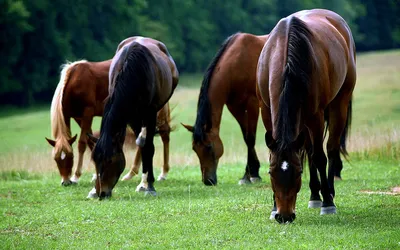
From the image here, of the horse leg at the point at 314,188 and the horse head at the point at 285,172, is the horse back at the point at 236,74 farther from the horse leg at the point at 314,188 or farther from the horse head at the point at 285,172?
the horse head at the point at 285,172

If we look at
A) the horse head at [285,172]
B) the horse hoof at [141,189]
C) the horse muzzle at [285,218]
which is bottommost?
the horse hoof at [141,189]

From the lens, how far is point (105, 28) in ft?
192

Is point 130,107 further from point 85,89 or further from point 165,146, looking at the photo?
point 165,146

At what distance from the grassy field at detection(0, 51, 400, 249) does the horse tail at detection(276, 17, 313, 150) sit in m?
1.00

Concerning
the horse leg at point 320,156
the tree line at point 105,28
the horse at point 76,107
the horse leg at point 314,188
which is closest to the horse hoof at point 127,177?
the horse at point 76,107

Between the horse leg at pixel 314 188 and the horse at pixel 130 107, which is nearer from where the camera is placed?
the horse leg at pixel 314 188

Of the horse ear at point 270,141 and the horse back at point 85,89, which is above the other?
the horse ear at point 270,141

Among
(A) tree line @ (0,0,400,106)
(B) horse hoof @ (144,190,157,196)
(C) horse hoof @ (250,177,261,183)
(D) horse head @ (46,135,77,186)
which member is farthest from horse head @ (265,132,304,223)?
(A) tree line @ (0,0,400,106)

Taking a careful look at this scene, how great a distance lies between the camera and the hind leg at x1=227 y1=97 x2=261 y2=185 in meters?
12.9

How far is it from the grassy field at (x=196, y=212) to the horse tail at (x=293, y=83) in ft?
3.27

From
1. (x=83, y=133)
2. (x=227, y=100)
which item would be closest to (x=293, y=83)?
(x=227, y=100)

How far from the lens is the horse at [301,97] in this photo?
305 inches

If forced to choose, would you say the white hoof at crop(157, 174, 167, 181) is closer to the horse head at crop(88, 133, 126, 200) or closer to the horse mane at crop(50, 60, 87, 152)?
the horse mane at crop(50, 60, 87, 152)

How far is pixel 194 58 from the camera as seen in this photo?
71062mm
